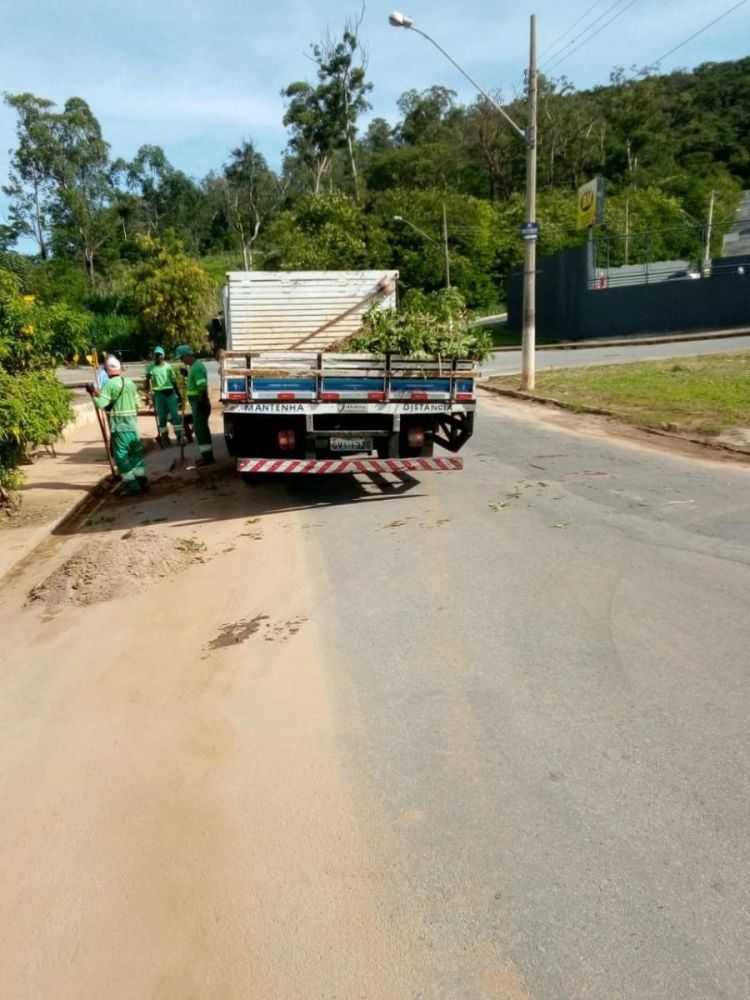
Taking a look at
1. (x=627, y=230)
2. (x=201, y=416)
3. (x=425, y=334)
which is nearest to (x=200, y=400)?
(x=201, y=416)

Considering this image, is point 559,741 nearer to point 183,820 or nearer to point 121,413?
point 183,820

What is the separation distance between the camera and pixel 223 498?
9.54m

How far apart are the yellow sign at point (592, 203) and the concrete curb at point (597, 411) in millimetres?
13664

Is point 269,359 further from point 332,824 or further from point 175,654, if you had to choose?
point 332,824

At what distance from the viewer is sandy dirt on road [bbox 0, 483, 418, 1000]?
2.54m

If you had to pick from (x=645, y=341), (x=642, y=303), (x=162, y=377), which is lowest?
(x=162, y=377)

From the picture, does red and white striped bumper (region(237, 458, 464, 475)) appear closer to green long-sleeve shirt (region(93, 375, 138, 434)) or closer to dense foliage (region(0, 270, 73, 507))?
green long-sleeve shirt (region(93, 375, 138, 434))

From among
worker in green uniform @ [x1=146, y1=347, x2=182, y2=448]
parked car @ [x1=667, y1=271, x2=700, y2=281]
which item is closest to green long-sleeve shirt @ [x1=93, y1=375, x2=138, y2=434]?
worker in green uniform @ [x1=146, y1=347, x2=182, y2=448]

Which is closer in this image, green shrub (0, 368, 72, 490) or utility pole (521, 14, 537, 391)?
green shrub (0, 368, 72, 490)

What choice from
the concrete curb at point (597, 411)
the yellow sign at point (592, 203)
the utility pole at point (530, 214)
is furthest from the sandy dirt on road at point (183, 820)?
the yellow sign at point (592, 203)

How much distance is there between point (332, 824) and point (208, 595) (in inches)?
123

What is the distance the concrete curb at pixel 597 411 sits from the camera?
1034 cm

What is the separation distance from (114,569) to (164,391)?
6559 millimetres

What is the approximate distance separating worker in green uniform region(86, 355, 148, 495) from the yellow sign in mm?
26164
